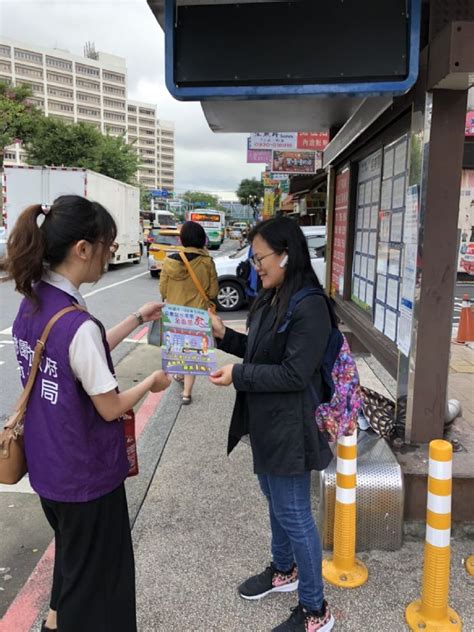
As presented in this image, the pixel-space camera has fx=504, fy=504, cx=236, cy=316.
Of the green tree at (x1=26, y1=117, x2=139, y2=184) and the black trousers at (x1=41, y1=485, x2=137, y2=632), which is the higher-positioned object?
the green tree at (x1=26, y1=117, x2=139, y2=184)

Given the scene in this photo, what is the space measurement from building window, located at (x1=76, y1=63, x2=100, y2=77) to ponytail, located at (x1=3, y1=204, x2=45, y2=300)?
4967 inches

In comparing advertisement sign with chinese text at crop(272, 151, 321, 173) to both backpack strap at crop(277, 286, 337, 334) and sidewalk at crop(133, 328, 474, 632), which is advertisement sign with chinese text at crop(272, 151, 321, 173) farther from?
backpack strap at crop(277, 286, 337, 334)

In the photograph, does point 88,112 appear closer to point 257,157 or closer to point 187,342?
point 257,157

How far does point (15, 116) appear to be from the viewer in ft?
96.5

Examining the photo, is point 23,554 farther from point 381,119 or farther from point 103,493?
point 381,119

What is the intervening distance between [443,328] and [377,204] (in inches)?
72.3

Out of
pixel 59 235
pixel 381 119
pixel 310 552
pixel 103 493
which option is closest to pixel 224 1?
pixel 381 119

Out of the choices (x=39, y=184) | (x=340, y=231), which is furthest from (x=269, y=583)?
(x=39, y=184)

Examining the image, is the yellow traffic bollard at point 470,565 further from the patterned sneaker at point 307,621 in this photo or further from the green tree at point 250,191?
the green tree at point 250,191

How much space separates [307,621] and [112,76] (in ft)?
433

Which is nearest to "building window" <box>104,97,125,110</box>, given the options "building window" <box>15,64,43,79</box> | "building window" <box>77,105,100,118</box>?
"building window" <box>77,105,100,118</box>

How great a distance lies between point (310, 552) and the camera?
2.12m

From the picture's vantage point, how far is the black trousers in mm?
1759

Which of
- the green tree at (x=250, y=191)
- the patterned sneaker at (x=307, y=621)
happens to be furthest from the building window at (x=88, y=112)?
the patterned sneaker at (x=307, y=621)
